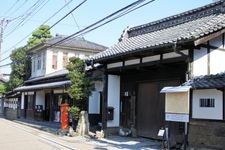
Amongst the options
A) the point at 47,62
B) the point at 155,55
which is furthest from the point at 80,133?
the point at 47,62

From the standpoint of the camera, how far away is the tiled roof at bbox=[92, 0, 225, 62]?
593 inches

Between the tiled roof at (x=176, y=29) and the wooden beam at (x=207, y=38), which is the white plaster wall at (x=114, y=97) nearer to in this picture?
the tiled roof at (x=176, y=29)

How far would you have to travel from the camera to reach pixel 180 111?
47.0ft

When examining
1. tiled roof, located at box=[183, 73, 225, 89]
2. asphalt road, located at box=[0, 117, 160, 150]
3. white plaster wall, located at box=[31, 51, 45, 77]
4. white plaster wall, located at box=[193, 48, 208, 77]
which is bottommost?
asphalt road, located at box=[0, 117, 160, 150]

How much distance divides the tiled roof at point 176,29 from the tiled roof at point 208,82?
62.0 inches

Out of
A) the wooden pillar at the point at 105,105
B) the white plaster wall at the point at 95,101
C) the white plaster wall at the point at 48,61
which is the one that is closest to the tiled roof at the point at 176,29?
the wooden pillar at the point at 105,105

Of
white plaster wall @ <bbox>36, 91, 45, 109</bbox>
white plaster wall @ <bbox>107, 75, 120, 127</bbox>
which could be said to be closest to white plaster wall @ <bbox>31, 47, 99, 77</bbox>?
white plaster wall @ <bbox>36, 91, 45, 109</bbox>

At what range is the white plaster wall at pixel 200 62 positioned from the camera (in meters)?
15.4

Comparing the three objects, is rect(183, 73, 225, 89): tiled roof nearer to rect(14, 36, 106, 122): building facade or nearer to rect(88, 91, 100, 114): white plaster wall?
rect(88, 91, 100, 114): white plaster wall

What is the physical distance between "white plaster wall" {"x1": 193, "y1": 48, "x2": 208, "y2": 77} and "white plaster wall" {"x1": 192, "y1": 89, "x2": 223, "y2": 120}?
94 cm

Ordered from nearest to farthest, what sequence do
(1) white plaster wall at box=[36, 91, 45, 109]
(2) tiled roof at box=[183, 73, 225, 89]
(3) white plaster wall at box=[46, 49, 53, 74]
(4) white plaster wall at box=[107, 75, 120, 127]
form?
(2) tiled roof at box=[183, 73, 225, 89] < (4) white plaster wall at box=[107, 75, 120, 127] < (1) white plaster wall at box=[36, 91, 45, 109] < (3) white plaster wall at box=[46, 49, 53, 74]

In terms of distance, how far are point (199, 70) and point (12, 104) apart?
38.7m

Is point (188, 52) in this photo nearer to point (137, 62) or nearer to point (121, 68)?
point (137, 62)

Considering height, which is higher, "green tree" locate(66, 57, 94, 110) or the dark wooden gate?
"green tree" locate(66, 57, 94, 110)
